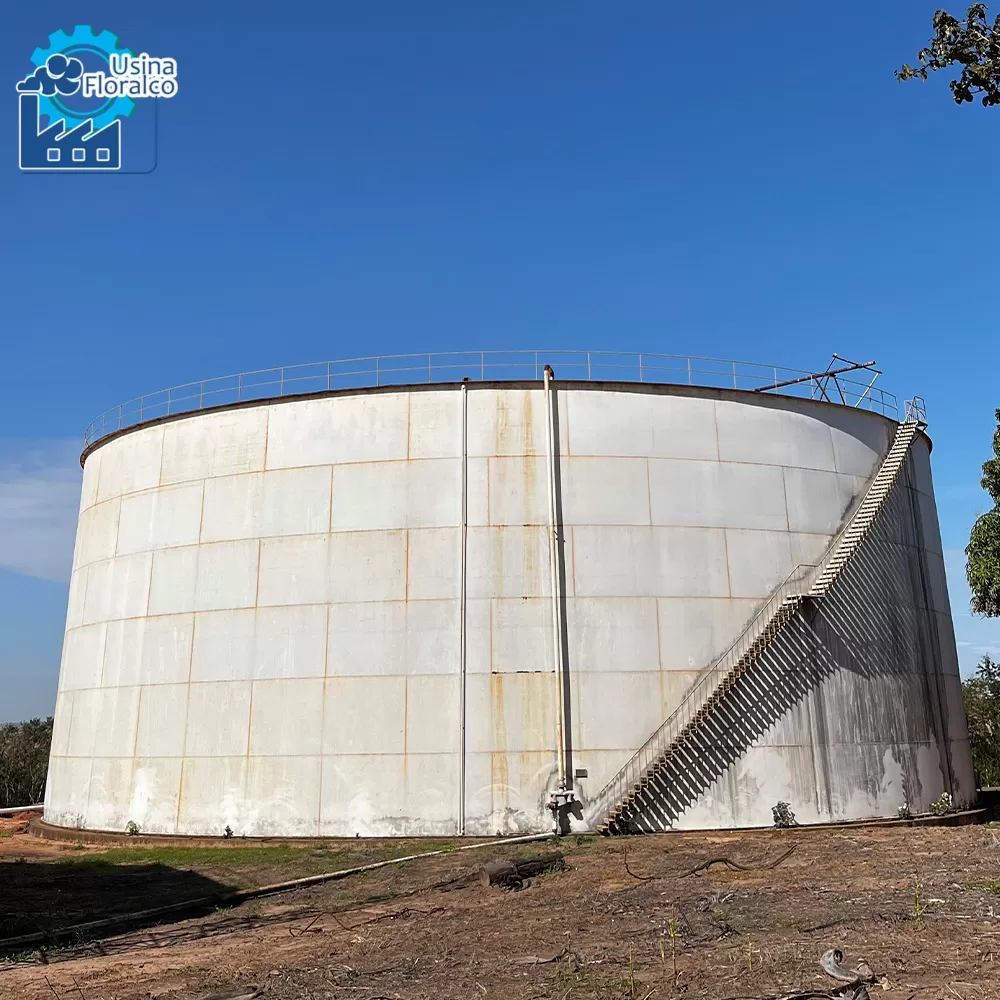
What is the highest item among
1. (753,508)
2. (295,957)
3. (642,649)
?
(753,508)

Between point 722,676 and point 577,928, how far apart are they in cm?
1096

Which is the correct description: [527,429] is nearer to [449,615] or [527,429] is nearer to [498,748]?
[449,615]

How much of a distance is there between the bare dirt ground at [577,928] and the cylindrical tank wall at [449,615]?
9.47 feet

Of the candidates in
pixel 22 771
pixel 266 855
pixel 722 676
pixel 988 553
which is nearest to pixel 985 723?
pixel 988 553

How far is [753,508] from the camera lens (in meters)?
22.9

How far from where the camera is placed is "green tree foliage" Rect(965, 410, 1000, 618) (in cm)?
2876

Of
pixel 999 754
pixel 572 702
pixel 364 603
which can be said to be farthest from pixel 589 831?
pixel 999 754

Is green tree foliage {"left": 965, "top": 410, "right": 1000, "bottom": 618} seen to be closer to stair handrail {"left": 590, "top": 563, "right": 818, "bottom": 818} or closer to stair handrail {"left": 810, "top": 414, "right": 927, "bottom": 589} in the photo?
stair handrail {"left": 810, "top": 414, "right": 927, "bottom": 589}

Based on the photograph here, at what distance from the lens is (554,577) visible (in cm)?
2131

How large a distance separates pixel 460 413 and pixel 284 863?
35.0 feet

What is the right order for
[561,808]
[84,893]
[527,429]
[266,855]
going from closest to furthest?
[84,893]
[266,855]
[561,808]
[527,429]

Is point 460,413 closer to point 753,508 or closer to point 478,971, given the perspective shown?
point 753,508

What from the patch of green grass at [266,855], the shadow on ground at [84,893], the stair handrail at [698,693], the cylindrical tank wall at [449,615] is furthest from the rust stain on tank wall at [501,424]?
the shadow on ground at [84,893]

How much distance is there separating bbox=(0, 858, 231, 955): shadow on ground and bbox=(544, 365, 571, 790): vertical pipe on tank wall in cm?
755
